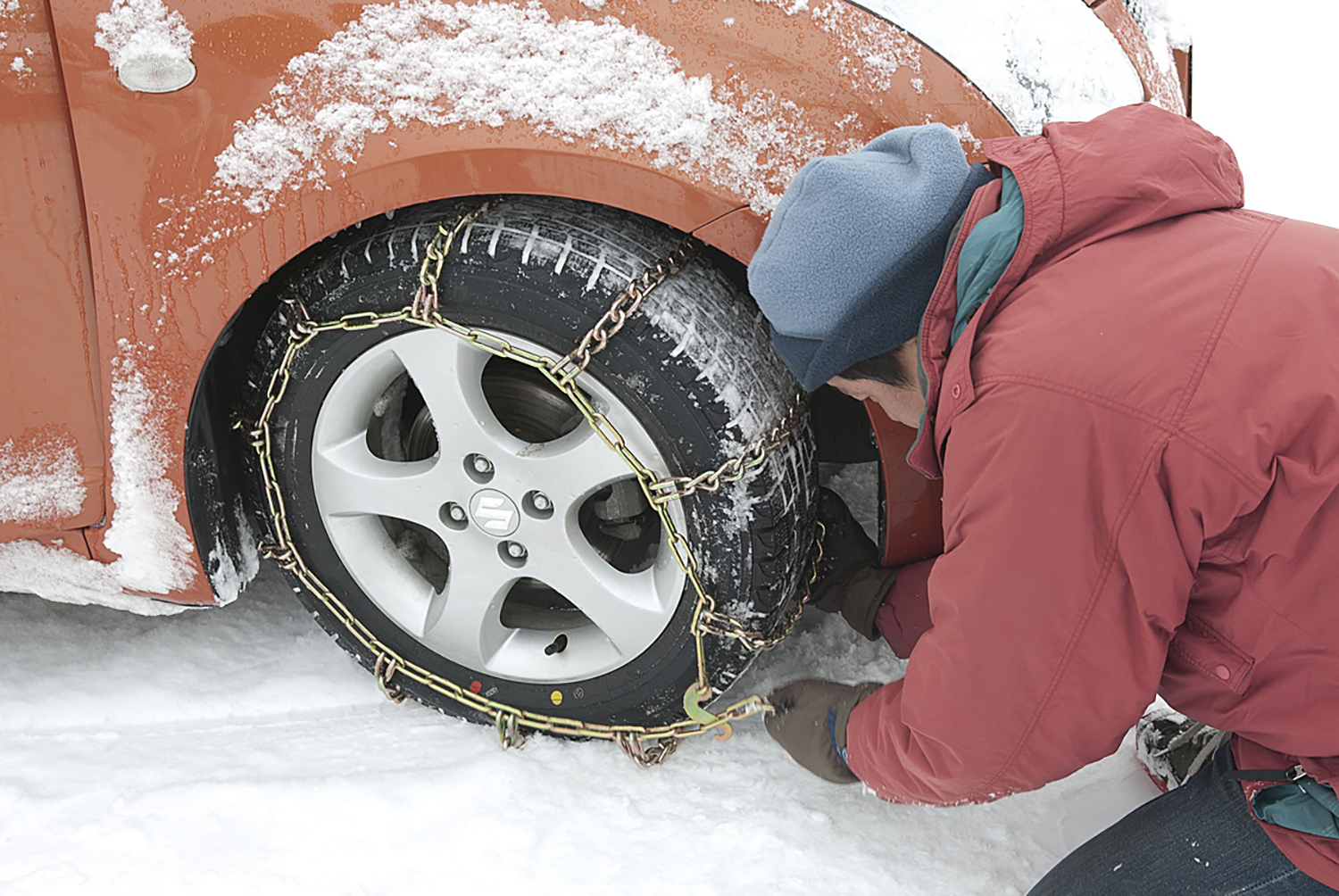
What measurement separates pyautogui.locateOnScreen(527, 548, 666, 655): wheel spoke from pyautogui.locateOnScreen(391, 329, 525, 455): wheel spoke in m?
0.23

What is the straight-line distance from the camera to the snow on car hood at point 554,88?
1338 millimetres

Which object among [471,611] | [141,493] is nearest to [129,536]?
[141,493]

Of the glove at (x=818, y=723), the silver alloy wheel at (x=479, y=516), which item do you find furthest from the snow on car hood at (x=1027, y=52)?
the glove at (x=818, y=723)

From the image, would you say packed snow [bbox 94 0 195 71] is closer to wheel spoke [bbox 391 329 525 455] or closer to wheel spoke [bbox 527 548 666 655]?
wheel spoke [bbox 391 329 525 455]

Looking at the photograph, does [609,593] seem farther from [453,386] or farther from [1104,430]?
[1104,430]

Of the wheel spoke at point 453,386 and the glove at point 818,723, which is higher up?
the wheel spoke at point 453,386

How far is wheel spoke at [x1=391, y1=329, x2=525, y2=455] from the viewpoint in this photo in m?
1.56

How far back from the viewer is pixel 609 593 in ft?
5.49

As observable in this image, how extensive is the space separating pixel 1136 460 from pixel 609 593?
35.9 inches

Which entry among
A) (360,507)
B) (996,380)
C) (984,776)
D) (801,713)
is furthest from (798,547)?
(360,507)

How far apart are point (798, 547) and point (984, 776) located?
1.59ft

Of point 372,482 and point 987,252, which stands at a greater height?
point 987,252

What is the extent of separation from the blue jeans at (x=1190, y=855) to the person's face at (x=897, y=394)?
674 millimetres

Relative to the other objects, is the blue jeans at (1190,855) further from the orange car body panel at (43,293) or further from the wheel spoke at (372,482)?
the orange car body panel at (43,293)
